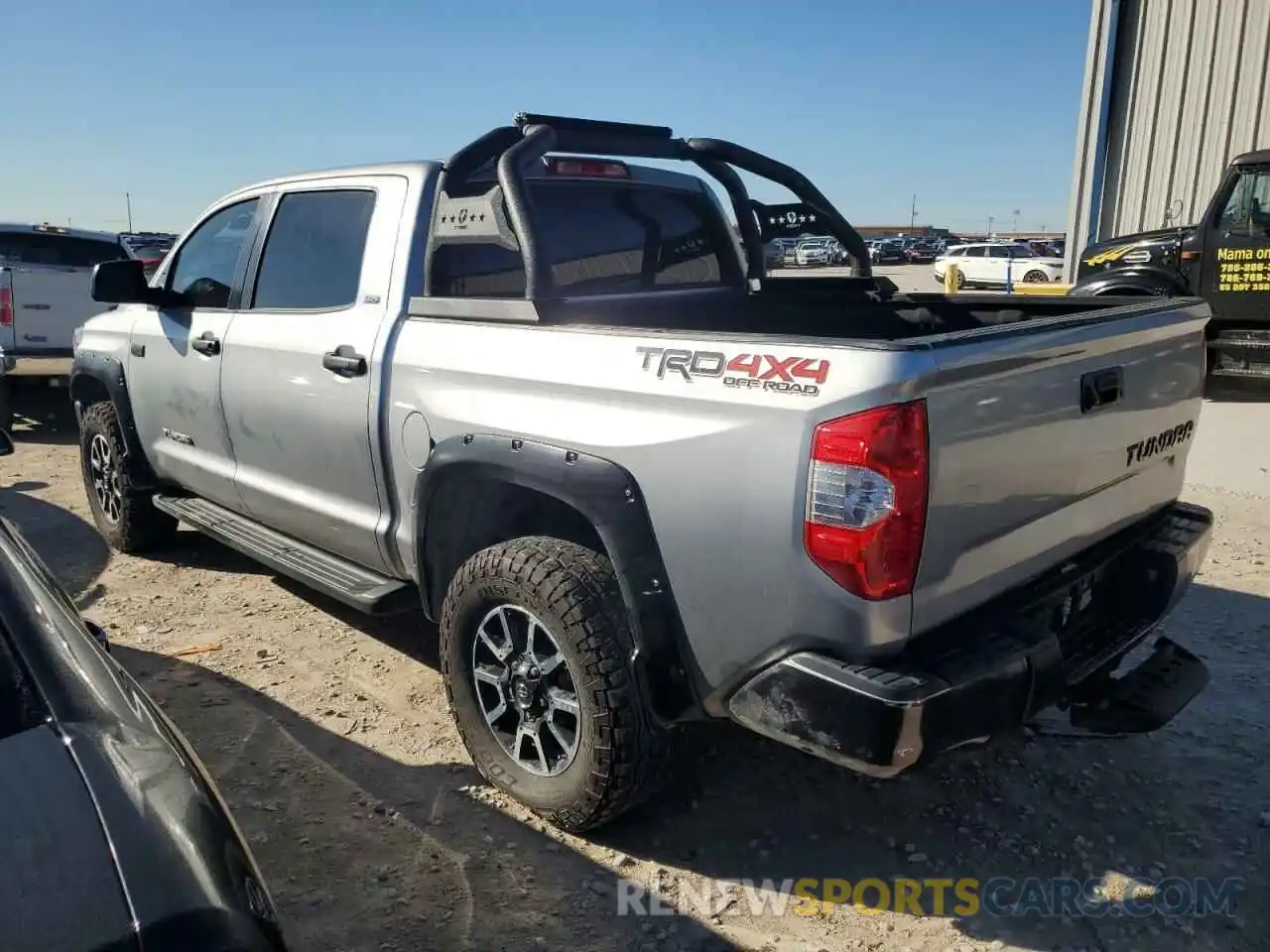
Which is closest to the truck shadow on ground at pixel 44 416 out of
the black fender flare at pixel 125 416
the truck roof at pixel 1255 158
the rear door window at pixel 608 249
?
the black fender flare at pixel 125 416

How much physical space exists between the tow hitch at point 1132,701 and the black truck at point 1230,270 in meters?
7.36

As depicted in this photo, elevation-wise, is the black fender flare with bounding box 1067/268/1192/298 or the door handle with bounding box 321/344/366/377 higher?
the black fender flare with bounding box 1067/268/1192/298

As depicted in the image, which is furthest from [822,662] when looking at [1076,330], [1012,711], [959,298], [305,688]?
[305,688]

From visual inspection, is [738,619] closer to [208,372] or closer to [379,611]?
[379,611]

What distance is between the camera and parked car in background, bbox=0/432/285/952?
128 cm

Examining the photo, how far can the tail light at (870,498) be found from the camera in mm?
2133

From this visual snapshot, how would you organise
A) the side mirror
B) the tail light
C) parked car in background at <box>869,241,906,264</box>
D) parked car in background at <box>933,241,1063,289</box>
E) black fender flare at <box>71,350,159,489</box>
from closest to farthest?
1. the tail light
2. the side mirror
3. black fender flare at <box>71,350,159,489</box>
4. parked car in background at <box>933,241,1063,289</box>
5. parked car in background at <box>869,241,906,264</box>

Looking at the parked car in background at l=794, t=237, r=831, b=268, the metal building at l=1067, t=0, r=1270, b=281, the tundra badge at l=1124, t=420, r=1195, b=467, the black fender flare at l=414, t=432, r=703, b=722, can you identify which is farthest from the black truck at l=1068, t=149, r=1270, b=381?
the black fender flare at l=414, t=432, r=703, b=722

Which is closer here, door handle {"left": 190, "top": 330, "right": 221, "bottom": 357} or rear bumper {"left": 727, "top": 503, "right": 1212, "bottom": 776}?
rear bumper {"left": 727, "top": 503, "right": 1212, "bottom": 776}

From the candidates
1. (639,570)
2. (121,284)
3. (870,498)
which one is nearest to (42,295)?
(121,284)

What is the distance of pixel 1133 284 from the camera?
10.4m

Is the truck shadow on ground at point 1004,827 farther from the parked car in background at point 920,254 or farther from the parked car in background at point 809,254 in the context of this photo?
the parked car in background at point 920,254

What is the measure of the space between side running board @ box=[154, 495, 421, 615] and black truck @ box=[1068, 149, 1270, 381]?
799 cm

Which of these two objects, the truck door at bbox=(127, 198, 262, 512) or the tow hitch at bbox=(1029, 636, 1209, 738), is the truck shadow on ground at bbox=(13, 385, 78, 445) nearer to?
the truck door at bbox=(127, 198, 262, 512)
